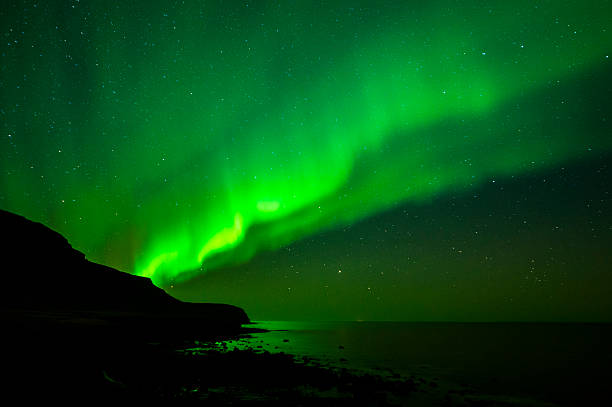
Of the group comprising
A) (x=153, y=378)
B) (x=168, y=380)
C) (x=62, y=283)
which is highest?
(x=62, y=283)

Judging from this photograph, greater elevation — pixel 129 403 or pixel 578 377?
pixel 129 403

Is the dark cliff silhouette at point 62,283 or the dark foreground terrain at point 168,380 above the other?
the dark cliff silhouette at point 62,283

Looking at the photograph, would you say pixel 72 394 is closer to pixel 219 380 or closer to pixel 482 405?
pixel 219 380

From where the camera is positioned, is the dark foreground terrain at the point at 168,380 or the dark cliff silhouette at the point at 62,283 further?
the dark cliff silhouette at the point at 62,283

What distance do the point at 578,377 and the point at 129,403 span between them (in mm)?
Result: 42530

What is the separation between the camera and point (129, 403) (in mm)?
15328

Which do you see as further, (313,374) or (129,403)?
(313,374)

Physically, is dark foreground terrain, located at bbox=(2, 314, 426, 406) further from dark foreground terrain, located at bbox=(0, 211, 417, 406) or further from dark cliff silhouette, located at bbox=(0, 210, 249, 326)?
dark cliff silhouette, located at bbox=(0, 210, 249, 326)

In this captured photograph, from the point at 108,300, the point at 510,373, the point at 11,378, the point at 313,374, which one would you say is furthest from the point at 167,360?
the point at 108,300

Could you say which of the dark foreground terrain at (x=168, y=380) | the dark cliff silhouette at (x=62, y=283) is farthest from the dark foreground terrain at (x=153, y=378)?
the dark cliff silhouette at (x=62, y=283)

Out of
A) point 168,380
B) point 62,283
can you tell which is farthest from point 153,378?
point 62,283

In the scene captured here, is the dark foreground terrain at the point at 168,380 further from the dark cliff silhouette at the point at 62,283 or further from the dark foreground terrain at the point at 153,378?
the dark cliff silhouette at the point at 62,283

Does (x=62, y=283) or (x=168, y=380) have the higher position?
(x=62, y=283)

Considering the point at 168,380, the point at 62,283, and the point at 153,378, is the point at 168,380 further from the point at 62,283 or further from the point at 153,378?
the point at 62,283
